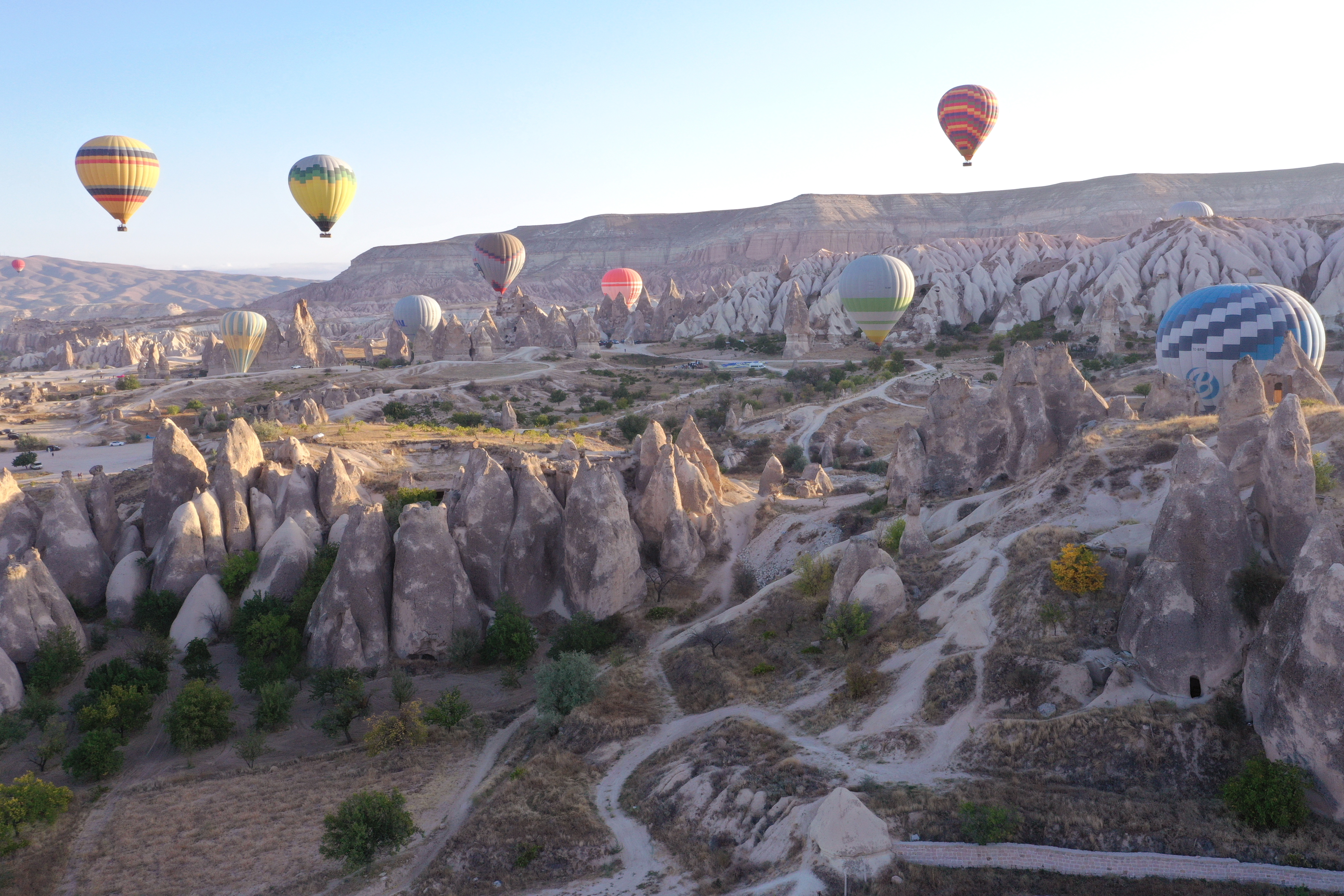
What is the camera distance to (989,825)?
12.2m

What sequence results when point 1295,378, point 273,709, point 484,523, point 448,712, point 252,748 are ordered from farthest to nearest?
point 484,523 → point 1295,378 → point 273,709 → point 448,712 → point 252,748

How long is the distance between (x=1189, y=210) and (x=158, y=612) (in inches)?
4658

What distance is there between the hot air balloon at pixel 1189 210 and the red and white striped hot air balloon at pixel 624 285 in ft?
239

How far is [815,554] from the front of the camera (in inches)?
988

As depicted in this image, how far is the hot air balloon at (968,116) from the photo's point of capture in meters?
71.4

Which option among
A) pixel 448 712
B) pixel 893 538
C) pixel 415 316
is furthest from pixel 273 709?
pixel 415 316

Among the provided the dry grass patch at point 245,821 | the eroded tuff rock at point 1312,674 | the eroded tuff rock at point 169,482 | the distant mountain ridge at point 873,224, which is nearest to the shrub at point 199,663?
the dry grass patch at point 245,821

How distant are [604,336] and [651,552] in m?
91.6

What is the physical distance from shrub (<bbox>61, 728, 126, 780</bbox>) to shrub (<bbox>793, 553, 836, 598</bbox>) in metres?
15.7

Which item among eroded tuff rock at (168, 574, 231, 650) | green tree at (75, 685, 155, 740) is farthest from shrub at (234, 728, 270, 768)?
eroded tuff rock at (168, 574, 231, 650)

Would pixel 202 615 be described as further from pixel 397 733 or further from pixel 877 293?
pixel 877 293

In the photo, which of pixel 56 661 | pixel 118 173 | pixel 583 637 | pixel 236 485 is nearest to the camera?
pixel 56 661

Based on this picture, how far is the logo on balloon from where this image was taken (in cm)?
3572

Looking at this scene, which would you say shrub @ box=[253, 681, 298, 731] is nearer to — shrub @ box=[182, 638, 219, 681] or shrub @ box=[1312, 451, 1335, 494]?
shrub @ box=[182, 638, 219, 681]
